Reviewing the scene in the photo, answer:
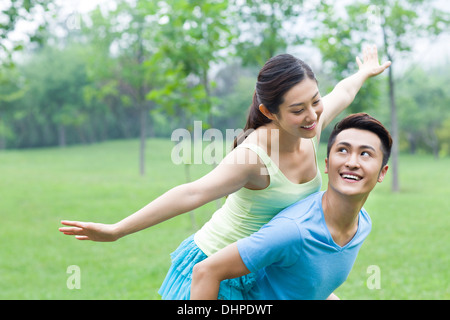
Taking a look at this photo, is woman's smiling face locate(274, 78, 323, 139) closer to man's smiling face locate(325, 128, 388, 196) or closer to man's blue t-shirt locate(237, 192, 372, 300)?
man's smiling face locate(325, 128, 388, 196)

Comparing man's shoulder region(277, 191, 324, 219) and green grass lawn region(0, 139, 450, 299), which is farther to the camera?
green grass lawn region(0, 139, 450, 299)

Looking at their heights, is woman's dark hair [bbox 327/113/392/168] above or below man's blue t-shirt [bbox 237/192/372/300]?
above

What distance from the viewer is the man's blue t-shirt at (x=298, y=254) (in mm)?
1979

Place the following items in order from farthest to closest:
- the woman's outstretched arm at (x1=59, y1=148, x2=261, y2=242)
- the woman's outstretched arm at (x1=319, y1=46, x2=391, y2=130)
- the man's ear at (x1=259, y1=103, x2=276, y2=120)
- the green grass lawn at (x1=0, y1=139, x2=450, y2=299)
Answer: the green grass lawn at (x1=0, y1=139, x2=450, y2=299) → the woman's outstretched arm at (x1=319, y1=46, x2=391, y2=130) → the man's ear at (x1=259, y1=103, x2=276, y2=120) → the woman's outstretched arm at (x1=59, y1=148, x2=261, y2=242)

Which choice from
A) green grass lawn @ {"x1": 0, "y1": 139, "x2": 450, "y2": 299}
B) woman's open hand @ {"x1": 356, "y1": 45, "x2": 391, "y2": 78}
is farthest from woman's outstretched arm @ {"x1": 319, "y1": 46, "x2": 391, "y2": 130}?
green grass lawn @ {"x1": 0, "y1": 139, "x2": 450, "y2": 299}

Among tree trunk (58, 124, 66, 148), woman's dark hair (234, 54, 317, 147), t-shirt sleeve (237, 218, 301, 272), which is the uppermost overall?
woman's dark hair (234, 54, 317, 147)

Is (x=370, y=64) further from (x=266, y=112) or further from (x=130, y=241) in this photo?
(x=130, y=241)

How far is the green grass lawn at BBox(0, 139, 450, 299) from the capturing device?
650 cm

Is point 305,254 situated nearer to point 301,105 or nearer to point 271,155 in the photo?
point 271,155

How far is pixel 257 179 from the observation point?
2.09m

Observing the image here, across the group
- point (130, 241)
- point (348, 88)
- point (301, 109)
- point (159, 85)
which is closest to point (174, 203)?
point (301, 109)

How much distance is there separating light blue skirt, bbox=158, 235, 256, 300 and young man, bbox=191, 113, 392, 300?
0.16 ft

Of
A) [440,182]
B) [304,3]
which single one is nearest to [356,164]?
[304,3]

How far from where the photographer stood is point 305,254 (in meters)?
2.03
